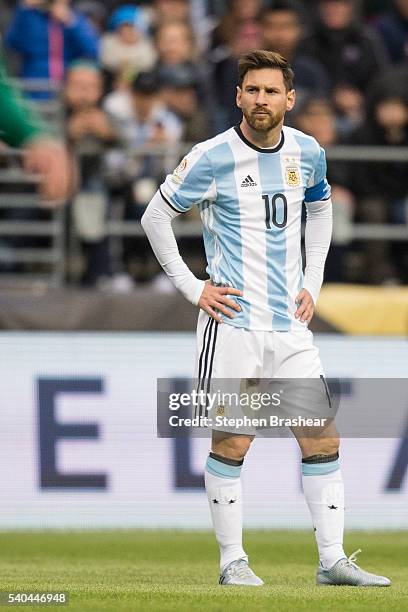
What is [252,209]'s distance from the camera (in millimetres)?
6324

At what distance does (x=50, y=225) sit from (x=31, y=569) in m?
4.18

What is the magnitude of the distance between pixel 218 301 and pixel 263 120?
0.82 meters

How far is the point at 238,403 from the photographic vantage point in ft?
20.7

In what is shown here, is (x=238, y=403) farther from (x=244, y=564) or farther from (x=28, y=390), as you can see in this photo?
(x=28, y=390)

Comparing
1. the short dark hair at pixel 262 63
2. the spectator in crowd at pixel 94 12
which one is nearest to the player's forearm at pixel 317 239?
the short dark hair at pixel 262 63

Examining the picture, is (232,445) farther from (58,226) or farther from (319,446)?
(58,226)

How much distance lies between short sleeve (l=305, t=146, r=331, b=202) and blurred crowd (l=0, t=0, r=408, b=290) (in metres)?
4.50

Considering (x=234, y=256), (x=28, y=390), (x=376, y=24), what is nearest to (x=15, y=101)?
(x=234, y=256)

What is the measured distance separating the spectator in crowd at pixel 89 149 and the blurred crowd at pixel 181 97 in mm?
11

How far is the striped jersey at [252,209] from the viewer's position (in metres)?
6.32

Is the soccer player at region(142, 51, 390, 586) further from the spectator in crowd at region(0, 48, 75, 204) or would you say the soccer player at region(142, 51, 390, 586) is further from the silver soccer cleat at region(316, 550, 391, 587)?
the spectator in crowd at region(0, 48, 75, 204)

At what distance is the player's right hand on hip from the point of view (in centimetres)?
633

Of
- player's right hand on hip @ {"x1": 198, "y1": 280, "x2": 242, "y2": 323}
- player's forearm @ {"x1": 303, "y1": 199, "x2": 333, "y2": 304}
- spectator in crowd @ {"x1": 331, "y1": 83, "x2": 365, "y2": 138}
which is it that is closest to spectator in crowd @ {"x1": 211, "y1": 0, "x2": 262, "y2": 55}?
spectator in crowd @ {"x1": 331, "y1": 83, "x2": 365, "y2": 138}

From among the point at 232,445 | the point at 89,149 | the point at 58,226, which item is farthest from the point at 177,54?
the point at 232,445
